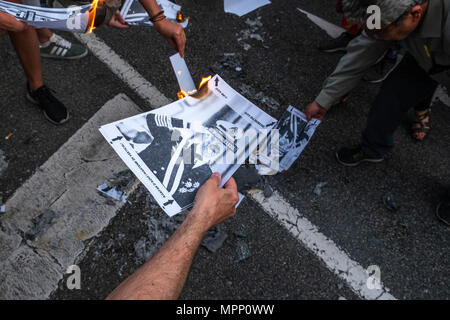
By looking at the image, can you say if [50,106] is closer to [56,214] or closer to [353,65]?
[56,214]

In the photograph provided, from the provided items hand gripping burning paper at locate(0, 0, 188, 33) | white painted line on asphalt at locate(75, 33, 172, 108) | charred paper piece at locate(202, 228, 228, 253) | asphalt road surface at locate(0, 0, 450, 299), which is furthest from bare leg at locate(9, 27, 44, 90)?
charred paper piece at locate(202, 228, 228, 253)

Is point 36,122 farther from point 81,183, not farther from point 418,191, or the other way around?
point 418,191

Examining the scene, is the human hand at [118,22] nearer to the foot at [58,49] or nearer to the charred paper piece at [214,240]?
the foot at [58,49]

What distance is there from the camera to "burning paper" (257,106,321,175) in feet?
7.50

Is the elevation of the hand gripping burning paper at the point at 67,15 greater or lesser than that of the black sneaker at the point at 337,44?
greater

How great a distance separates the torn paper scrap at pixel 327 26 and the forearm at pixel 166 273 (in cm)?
258

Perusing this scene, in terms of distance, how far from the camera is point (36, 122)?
7.64 ft

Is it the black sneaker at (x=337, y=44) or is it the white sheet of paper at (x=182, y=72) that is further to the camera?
the black sneaker at (x=337, y=44)

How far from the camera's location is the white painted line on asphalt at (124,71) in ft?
8.34

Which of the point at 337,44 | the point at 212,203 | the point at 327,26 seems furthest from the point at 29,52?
the point at 327,26

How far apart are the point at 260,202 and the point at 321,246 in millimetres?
480

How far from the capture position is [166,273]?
1.23 meters

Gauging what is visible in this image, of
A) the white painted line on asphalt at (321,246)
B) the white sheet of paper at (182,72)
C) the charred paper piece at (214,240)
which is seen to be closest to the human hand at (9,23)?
the white sheet of paper at (182,72)

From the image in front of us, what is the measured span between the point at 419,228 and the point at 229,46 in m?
2.08
